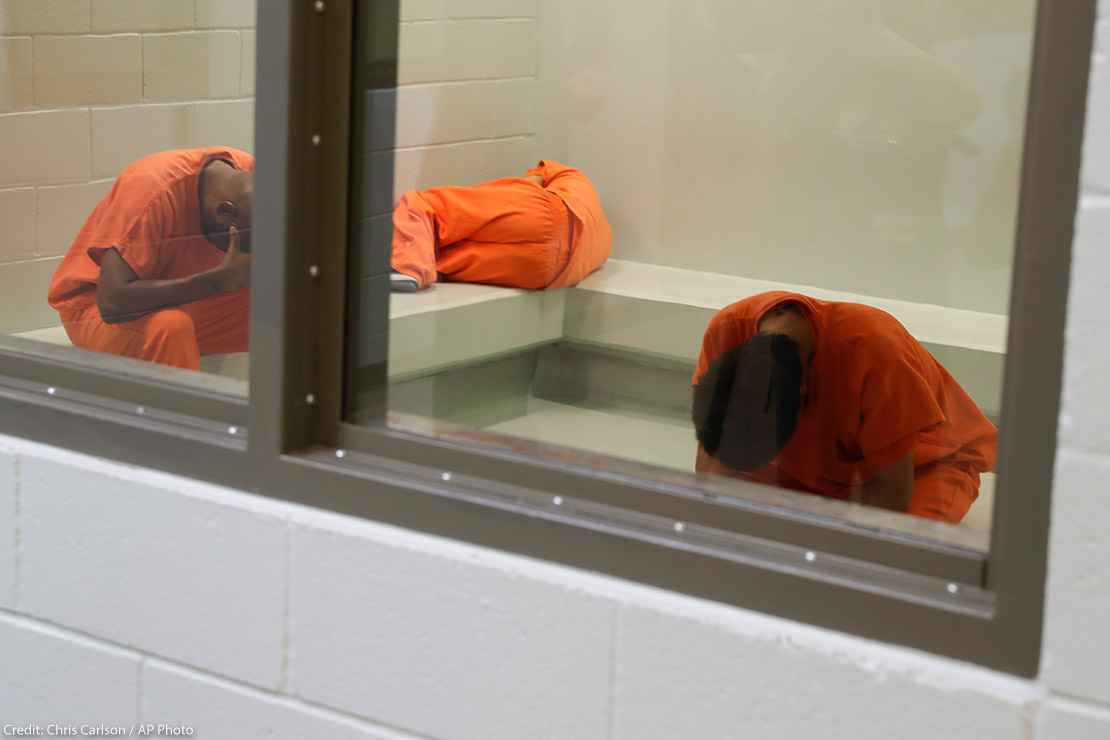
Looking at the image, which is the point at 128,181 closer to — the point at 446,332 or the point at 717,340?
the point at 446,332

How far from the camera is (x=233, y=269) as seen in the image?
1472 millimetres

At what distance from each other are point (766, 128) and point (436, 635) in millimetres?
2419

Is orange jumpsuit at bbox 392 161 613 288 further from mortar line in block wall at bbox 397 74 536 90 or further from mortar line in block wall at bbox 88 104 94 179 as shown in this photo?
mortar line in block wall at bbox 88 104 94 179

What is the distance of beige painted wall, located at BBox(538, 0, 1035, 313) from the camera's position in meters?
2.97

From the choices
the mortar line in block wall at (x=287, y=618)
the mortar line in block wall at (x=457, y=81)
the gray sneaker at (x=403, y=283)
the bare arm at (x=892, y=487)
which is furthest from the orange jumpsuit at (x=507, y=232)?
the bare arm at (x=892, y=487)

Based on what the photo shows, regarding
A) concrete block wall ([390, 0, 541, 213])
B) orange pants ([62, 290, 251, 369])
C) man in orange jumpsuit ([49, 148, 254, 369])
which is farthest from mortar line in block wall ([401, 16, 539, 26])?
orange pants ([62, 290, 251, 369])

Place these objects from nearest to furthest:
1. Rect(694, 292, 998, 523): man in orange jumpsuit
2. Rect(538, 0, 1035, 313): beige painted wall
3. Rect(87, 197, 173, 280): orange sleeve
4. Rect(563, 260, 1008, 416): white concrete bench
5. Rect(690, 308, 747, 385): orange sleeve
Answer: Rect(694, 292, 998, 523): man in orange jumpsuit
Rect(87, 197, 173, 280): orange sleeve
Rect(563, 260, 1008, 416): white concrete bench
Rect(690, 308, 747, 385): orange sleeve
Rect(538, 0, 1035, 313): beige painted wall

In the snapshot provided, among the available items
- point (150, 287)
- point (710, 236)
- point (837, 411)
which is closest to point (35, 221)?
point (150, 287)

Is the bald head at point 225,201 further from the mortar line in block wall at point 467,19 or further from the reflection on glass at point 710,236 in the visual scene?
the mortar line in block wall at point 467,19

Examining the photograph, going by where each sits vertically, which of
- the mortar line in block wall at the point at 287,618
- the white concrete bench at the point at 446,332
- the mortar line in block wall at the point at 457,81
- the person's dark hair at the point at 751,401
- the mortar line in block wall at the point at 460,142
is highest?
the mortar line in block wall at the point at 457,81

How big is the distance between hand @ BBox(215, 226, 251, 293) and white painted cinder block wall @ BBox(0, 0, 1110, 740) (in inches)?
8.7

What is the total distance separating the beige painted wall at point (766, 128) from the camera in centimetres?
297

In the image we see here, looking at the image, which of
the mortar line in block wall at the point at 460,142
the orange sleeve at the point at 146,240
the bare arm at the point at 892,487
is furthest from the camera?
the orange sleeve at the point at 146,240

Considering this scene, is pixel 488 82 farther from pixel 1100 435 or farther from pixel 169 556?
pixel 1100 435
